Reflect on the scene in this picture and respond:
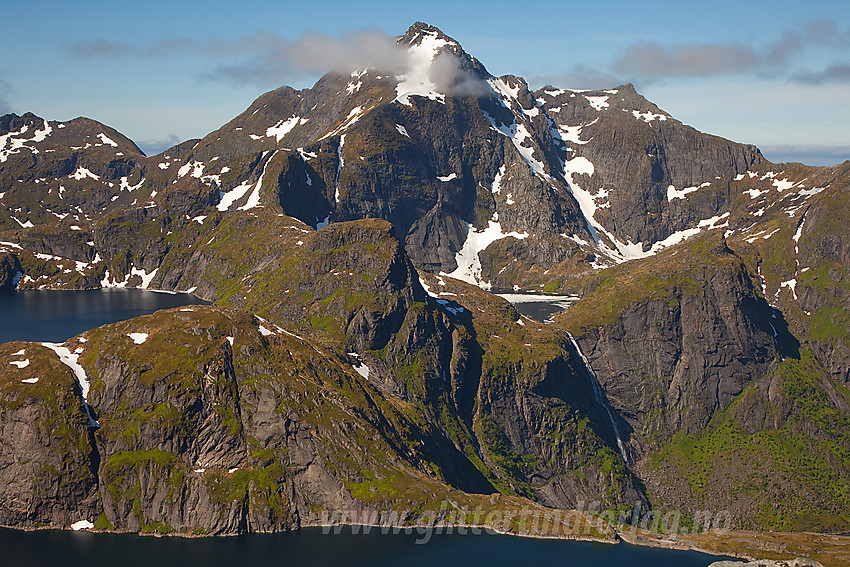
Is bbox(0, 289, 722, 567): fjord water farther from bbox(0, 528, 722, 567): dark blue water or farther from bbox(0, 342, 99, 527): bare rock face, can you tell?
bbox(0, 342, 99, 527): bare rock face

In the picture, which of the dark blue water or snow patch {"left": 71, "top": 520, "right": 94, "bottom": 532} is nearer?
the dark blue water

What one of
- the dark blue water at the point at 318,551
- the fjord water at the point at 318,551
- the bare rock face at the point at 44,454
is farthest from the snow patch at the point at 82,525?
the dark blue water at the point at 318,551

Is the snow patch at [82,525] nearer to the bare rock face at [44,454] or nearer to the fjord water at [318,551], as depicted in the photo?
the bare rock face at [44,454]

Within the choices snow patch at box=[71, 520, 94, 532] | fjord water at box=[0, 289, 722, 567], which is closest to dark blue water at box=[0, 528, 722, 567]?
fjord water at box=[0, 289, 722, 567]

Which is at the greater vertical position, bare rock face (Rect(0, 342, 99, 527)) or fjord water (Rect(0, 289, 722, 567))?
bare rock face (Rect(0, 342, 99, 527))

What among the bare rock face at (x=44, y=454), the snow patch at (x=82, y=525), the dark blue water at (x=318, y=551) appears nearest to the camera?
the dark blue water at (x=318, y=551)

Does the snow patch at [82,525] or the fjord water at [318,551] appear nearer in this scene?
the fjord water at [318,551]

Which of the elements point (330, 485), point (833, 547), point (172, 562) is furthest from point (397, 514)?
point (833, 547)

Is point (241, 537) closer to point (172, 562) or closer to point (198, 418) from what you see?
point (172, 562)
